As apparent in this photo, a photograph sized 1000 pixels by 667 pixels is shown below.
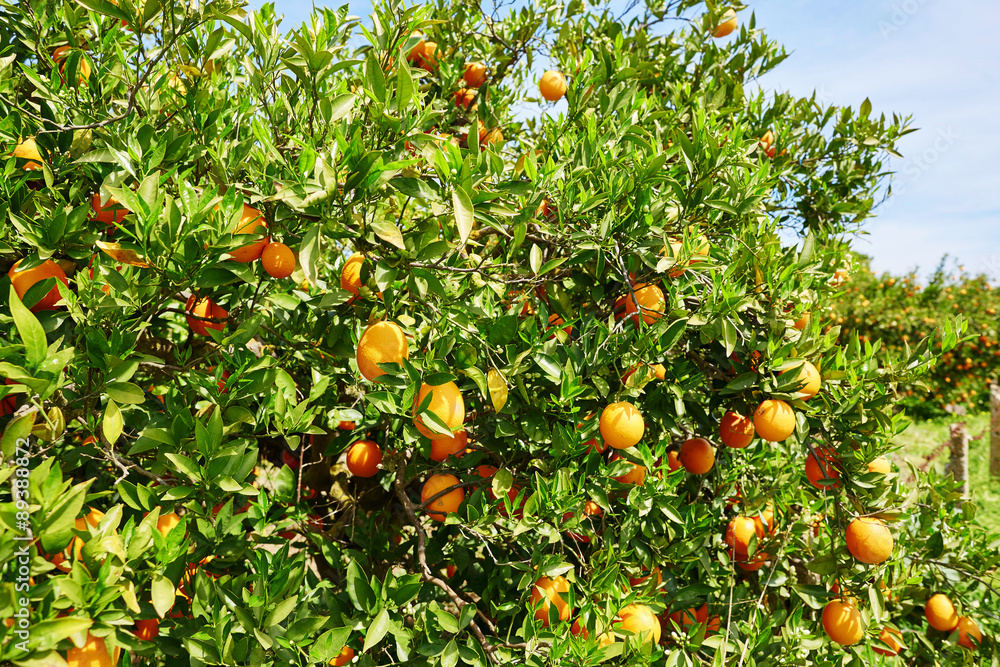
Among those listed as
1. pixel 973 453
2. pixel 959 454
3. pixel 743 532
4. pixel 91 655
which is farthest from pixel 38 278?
pixel 973 453

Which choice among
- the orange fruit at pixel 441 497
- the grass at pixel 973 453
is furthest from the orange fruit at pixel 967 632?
the grass at pixel 973 453

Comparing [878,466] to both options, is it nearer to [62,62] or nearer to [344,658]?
[344,658]

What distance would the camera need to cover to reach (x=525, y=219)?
4.09 feet

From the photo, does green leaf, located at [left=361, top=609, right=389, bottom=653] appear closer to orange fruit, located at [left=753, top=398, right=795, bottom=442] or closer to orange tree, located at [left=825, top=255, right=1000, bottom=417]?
orange fruit, located at [left=753, top=398, right=795, bottom=442]

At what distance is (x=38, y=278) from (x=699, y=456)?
1.67 m

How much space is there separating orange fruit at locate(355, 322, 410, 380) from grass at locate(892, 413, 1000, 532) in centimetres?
490

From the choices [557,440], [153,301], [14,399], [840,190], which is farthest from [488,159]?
[840,190]

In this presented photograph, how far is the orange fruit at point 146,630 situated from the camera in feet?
3.91

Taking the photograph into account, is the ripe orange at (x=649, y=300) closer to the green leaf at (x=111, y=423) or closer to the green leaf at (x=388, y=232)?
the green leaf at (x=388, y=232)

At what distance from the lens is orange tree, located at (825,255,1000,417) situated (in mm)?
9258

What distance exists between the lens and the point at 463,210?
3.20ft

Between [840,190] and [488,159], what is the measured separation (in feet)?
6.01

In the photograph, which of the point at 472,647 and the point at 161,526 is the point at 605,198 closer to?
the point at 472,647

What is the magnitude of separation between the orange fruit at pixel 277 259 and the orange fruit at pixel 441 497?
0.67 metres
